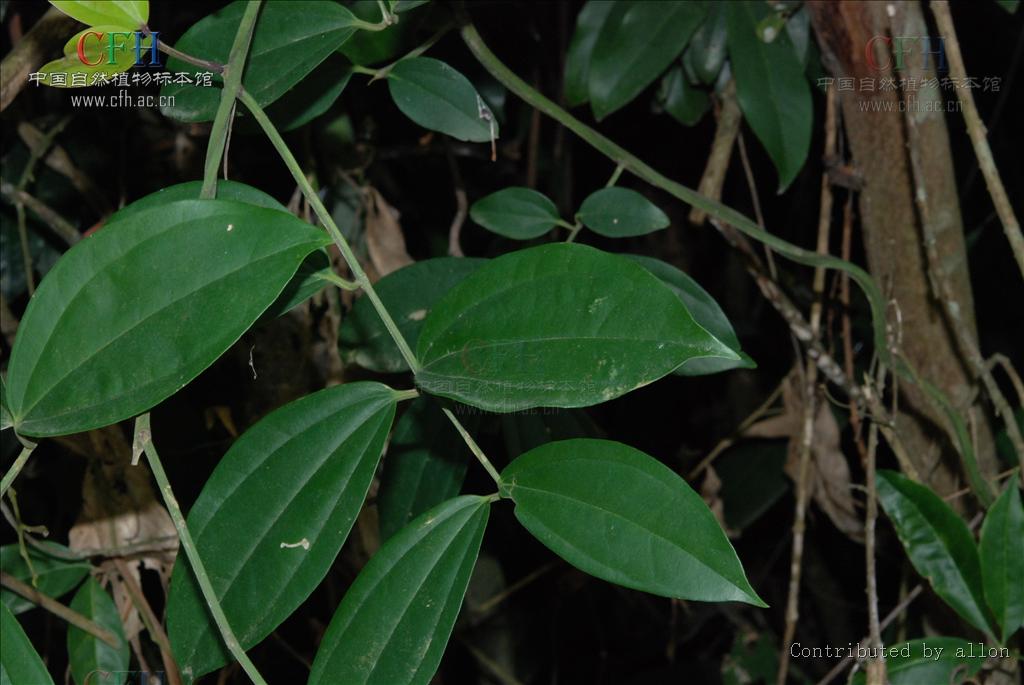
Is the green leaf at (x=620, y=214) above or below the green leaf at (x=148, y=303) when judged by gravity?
below

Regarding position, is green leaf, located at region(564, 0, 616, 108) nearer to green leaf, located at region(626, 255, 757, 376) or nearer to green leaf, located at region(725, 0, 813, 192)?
green leaf, located at region(725, 0, 813, 192)

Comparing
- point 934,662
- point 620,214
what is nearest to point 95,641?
point 620,214

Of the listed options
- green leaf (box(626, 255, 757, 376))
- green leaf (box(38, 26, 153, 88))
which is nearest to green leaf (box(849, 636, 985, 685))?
green leaf (box(626, 255, 757, 376))

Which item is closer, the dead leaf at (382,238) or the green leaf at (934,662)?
the green leaf at (934,662)

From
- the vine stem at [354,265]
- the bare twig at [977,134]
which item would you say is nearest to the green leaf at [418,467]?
the vine stem at [354,265]

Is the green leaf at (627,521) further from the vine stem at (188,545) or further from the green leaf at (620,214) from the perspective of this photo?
the green leaf at (620,214)
